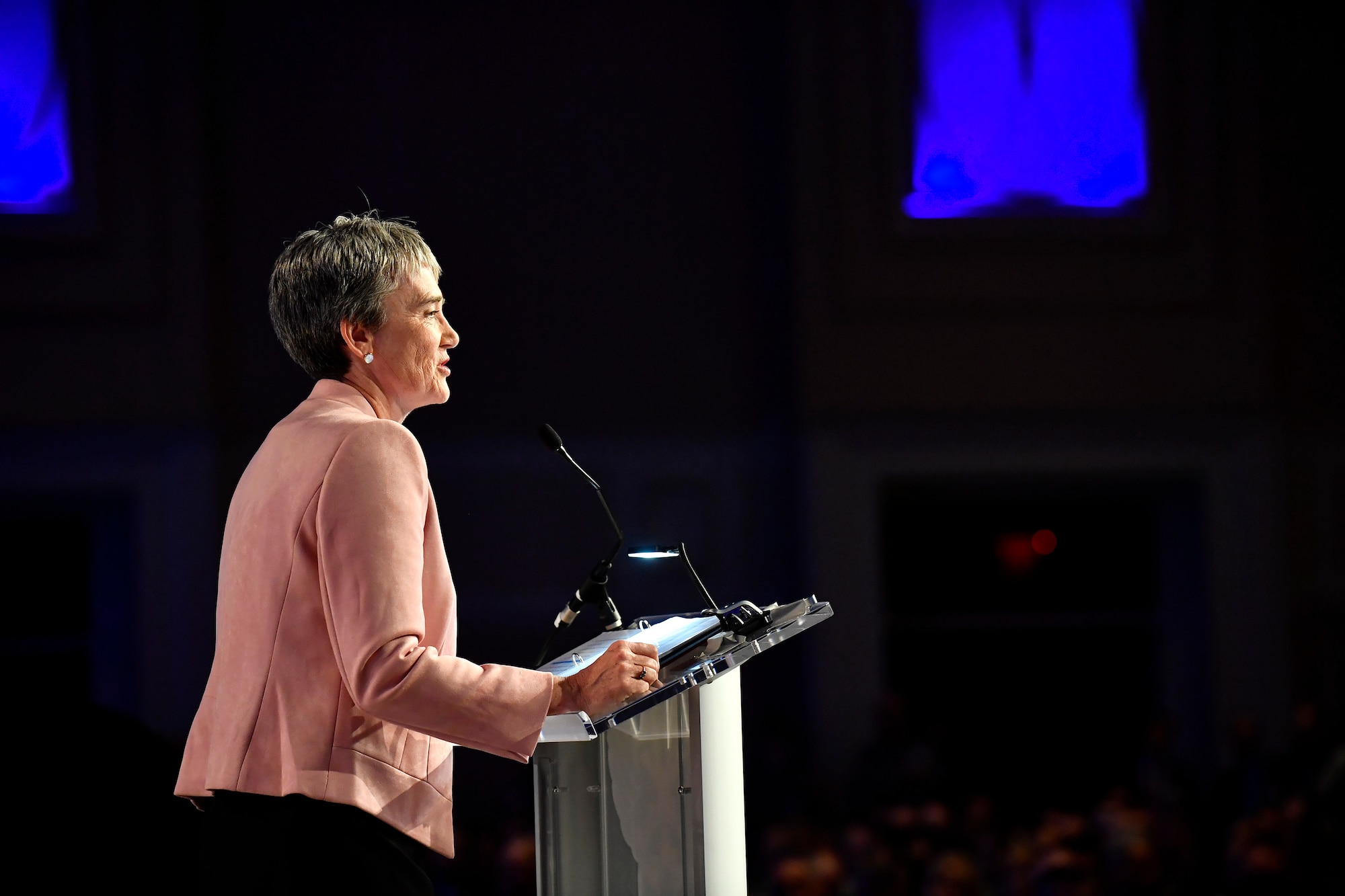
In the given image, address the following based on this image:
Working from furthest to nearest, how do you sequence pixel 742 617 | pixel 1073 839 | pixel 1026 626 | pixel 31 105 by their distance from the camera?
pixel 1026 626, pixel 31 105, pixel 1073 839, pixel 742 617

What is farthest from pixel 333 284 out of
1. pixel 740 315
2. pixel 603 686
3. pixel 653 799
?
pixel 740 315

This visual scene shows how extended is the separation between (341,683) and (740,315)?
4.30m

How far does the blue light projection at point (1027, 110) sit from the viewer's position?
5426 millimetres

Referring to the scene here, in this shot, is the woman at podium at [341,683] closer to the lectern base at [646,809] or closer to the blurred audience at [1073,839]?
the lectern base at [646,809]

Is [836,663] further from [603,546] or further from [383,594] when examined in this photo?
[383,594]

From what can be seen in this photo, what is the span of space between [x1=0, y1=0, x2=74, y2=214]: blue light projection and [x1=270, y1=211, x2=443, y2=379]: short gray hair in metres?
4.16

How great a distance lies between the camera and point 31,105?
201 inches

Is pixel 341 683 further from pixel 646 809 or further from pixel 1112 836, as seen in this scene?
pixel 1112 836

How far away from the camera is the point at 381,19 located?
5.38m

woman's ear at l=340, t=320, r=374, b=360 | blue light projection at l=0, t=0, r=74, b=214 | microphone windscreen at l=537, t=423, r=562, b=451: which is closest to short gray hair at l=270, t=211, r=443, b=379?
woman's ear at l=340, t=320, r=374, b=360

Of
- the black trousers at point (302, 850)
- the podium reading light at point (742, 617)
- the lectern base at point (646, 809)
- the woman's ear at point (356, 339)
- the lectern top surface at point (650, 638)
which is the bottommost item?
the lectern base at point (646, 809)

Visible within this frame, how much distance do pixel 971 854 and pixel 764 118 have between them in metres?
2.83

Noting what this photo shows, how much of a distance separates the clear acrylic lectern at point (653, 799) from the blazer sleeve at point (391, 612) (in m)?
0.25

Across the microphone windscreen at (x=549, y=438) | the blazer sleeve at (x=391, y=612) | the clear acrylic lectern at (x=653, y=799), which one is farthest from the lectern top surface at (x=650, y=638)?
the microphone windscreen at (x=549, y=438)
